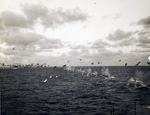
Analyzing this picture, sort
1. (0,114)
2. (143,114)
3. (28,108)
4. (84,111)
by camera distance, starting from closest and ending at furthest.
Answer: (0,114), (143,114), (84,111), (28,108)

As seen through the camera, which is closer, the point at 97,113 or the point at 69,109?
the point at 97,113

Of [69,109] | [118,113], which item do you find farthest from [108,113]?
[69,109]

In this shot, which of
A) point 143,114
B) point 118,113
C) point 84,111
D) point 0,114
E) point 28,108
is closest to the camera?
point 0,114

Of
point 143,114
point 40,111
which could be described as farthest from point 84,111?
point 143,114

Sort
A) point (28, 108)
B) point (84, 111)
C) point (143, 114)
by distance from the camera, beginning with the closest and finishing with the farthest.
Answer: point (143, 114)
point (84, 111)
point (28, 108)

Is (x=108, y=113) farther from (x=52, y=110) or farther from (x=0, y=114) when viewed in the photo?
(x=0, y=114)

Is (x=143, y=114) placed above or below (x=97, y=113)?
above

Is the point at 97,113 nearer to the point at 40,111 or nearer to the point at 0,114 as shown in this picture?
the point at 40,111

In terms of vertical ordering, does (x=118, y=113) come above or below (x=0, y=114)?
below

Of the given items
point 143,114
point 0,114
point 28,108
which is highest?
point 0,114
